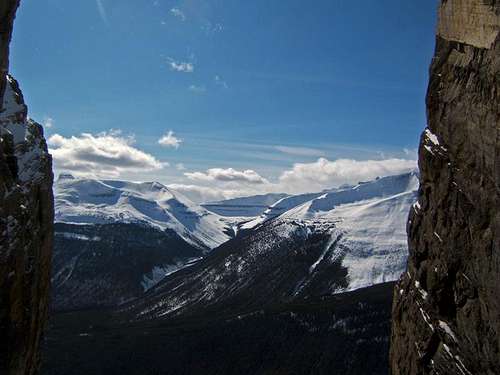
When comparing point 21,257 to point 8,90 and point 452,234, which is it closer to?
point 8,90

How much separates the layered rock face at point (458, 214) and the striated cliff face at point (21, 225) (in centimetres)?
2474

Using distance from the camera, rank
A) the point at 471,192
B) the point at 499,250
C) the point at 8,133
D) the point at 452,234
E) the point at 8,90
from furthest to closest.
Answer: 1. the point at 8,90
2. the point at 8,133
3. the point at 452,234
4. the point at 471,192
5. the point at 499,250

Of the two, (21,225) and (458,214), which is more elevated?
(21,225)

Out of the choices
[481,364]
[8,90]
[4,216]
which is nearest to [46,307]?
[4,216]

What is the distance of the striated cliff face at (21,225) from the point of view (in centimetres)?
3134

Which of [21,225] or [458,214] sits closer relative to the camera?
[458,214]

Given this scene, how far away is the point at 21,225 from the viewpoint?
110 feet

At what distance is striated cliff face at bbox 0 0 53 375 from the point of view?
3134 cm

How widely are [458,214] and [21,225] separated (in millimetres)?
25840

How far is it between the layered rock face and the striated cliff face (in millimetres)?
24737

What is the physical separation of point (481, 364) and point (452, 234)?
7406 mm

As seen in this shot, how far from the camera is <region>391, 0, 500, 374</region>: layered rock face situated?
28.5 m

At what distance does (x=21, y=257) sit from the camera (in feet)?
109

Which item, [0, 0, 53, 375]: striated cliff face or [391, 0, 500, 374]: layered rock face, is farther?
[0, 0, 53, 375]: striated cliff face
